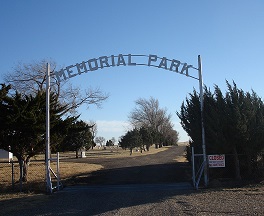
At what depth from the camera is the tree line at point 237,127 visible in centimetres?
1494

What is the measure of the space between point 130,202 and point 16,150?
9664 millimetres

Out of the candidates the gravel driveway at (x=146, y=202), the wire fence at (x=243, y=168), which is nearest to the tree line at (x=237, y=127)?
the wire fence at (x=243, y=168)

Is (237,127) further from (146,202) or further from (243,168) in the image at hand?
(146,202)

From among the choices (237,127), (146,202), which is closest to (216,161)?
(237,127)

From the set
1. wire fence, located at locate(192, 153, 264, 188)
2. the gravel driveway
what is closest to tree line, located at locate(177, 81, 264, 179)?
wire fence, located at locate(192, 153, 264, 188)

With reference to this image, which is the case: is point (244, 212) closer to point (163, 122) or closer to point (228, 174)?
point (228, 174)

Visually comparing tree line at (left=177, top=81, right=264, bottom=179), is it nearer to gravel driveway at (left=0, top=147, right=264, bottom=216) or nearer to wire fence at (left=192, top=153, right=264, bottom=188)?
wire fence at (left=192, top=153, right=264, bottom=188)

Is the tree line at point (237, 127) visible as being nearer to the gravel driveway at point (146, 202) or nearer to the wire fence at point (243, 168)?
the wire fence at point (243, 168)

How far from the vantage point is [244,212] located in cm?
947

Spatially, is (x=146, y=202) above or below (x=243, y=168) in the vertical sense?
below

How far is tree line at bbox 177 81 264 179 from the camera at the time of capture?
1494 centimetres

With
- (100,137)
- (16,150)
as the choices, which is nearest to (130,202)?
(16,150)

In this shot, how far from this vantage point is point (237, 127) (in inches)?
579

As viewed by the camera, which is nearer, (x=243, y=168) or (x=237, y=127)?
(x=237, y=127)
